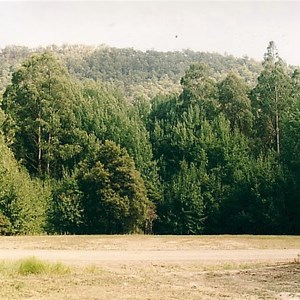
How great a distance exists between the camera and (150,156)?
168ft

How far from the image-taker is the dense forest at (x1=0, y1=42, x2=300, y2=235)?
4591cm

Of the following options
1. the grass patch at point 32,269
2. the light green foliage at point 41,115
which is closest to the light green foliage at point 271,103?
the light green foliage at point 41,115

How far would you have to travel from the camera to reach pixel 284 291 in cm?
1627

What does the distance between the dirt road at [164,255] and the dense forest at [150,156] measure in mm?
14275

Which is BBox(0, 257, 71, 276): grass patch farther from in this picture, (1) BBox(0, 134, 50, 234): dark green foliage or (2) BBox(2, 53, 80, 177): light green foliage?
(2) BBox(2, 53, 80, 177): light green foliage

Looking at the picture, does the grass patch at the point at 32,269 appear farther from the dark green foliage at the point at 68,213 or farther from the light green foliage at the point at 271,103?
the light green foliage at the point at 271,103

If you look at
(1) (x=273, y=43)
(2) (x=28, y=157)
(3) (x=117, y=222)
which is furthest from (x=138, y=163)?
(1) (x=273, y=43)

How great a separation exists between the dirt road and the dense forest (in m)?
14.3

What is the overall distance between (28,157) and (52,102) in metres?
5.36

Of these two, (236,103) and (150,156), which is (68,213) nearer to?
(150,156)

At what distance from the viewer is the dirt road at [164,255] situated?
25641mm

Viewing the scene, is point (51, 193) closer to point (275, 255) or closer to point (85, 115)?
point (85, 115)

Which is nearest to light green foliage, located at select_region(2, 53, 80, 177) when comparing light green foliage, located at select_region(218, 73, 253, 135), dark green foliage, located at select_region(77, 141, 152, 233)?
dark green foliage, located at select_region(77, 141, 152, 233)

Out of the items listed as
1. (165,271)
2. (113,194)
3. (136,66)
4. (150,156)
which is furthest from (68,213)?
(136,66)
